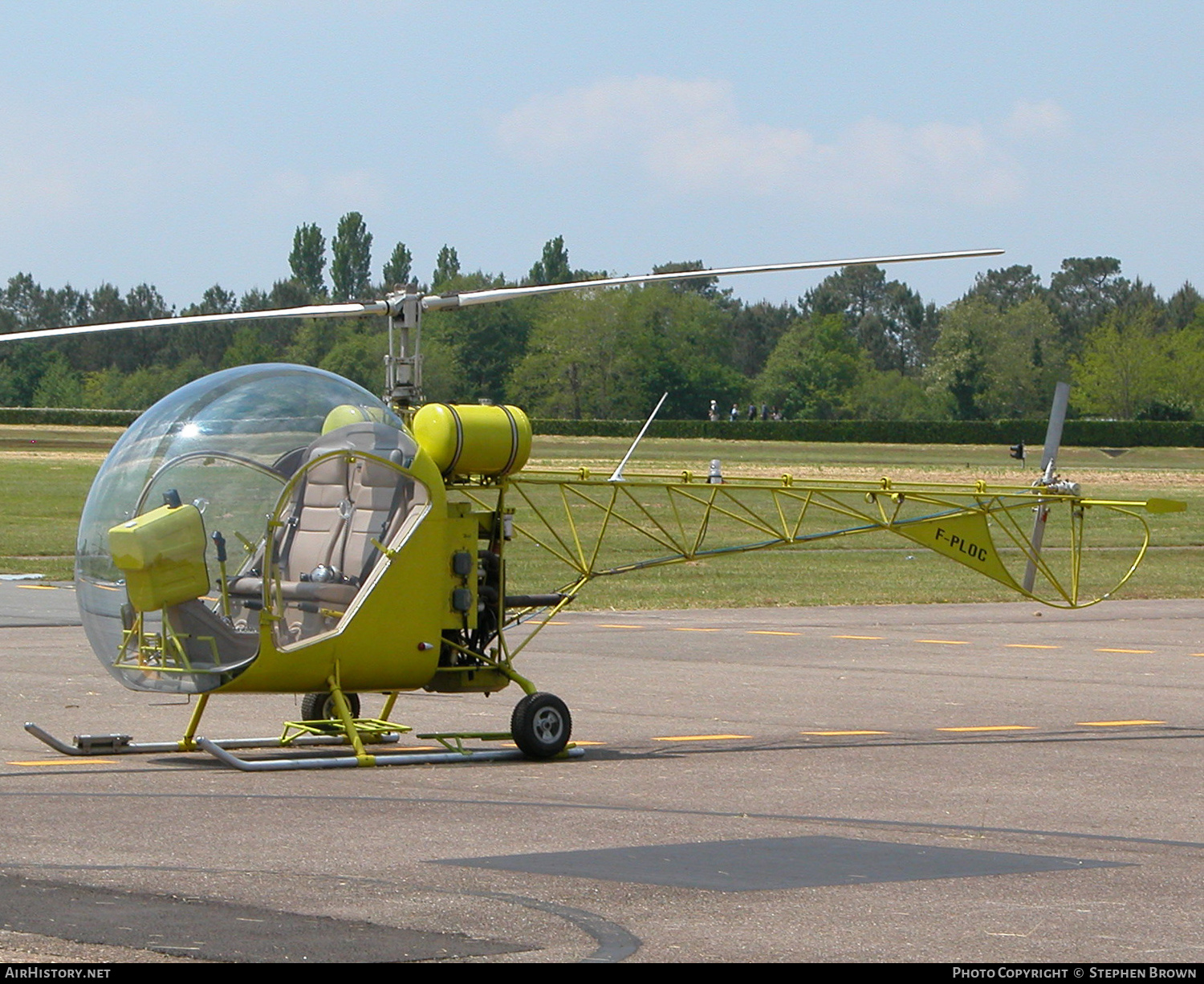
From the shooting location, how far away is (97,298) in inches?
6265

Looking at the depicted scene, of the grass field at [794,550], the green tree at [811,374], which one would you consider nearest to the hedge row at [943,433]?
the grass field at [794,550]

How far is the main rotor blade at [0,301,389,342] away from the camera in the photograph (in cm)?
1077

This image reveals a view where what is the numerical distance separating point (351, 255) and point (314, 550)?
503 feet

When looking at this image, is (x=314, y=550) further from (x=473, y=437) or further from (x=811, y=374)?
(x=811, y=374)

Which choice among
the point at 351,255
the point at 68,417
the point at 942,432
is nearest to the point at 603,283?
the point at 942,432

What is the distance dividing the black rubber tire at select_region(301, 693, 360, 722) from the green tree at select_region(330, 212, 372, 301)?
15078cm

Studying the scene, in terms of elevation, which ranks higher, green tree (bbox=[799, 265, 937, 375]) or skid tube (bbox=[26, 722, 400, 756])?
green tree (bbox=[799, 265, 937, 375])

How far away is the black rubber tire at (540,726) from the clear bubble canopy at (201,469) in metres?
2.20

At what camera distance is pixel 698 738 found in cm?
1358

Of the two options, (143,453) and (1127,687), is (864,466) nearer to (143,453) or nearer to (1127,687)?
(1127,687)

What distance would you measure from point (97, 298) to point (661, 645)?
5814 inches

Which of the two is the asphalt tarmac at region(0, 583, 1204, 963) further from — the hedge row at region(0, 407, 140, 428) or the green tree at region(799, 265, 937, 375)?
the green tree at region(799, 265, 937, 375)

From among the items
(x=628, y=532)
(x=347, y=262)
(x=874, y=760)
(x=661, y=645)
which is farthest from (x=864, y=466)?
(x=347, y=262)

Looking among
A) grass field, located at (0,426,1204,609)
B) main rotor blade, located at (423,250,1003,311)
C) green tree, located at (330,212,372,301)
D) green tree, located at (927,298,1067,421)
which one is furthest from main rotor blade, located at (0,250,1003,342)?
green tree, located at (330,212,372,301)
